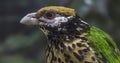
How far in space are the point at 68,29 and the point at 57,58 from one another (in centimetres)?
30

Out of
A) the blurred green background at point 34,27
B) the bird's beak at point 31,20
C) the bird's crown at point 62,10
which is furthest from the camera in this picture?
the blurred green background at point 34,27

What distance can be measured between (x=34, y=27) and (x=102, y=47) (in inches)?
191

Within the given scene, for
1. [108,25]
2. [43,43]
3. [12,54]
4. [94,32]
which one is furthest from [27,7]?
[94,32]

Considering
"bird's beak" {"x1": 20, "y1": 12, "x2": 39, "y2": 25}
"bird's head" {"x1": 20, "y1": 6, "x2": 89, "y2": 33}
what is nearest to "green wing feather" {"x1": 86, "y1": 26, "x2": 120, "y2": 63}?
"bird's head" {"x1": 20, "y1": 6, "x2": 89, "y2": 33}

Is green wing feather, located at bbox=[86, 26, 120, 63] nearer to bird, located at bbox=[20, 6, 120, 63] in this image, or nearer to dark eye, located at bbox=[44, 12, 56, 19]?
bird, located at bbox=[20, 6, 120, 63]

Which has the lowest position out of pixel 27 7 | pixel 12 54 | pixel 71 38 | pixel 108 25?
pixel 12 54

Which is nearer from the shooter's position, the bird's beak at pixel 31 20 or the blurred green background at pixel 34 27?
the bird's beak at pixel 31 20

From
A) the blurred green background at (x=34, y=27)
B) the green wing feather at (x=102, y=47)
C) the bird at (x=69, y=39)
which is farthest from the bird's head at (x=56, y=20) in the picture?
the blurred green background at (x=34, y=27)

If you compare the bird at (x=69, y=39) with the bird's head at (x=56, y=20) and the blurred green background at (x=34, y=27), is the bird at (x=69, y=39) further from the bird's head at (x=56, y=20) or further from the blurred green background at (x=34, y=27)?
the blurred green background at (x=34, y=27)

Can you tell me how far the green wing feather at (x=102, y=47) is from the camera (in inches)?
216

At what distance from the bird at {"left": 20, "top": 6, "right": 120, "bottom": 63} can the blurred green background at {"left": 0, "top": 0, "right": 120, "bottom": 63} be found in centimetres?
144

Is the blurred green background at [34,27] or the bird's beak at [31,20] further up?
the bird's beak at [31,20]

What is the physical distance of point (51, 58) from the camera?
5.54 metres

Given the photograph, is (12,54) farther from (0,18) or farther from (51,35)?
(51,35)
